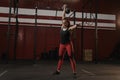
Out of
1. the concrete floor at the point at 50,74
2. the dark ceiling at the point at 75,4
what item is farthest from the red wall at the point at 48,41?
the concrete floor at the point at 50,74

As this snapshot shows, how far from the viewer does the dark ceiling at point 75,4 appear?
1304cm

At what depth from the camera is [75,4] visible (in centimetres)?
1362

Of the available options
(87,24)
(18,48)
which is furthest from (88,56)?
(18,48)

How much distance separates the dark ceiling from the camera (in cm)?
1304

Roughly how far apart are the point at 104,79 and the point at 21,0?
8.69 metres

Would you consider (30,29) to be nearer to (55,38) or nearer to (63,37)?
(55,38)

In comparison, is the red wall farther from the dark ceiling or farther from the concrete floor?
the concrete floor

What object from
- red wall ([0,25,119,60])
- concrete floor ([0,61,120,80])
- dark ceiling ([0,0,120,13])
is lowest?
concrete floor ([0,61,120,80])

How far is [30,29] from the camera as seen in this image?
1298cm

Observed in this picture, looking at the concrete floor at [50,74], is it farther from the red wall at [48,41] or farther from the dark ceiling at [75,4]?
the dark ceiling at [75,4]

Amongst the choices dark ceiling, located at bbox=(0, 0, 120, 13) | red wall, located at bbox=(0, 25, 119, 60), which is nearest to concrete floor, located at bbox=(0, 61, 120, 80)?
red wall, located at bbox=(0, 25, 119, 60)

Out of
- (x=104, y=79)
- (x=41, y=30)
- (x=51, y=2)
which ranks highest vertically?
(x=51, y=2)

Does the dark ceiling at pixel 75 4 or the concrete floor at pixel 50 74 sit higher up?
the dark ceiling at pixel 75 4

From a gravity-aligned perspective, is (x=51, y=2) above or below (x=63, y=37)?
above
